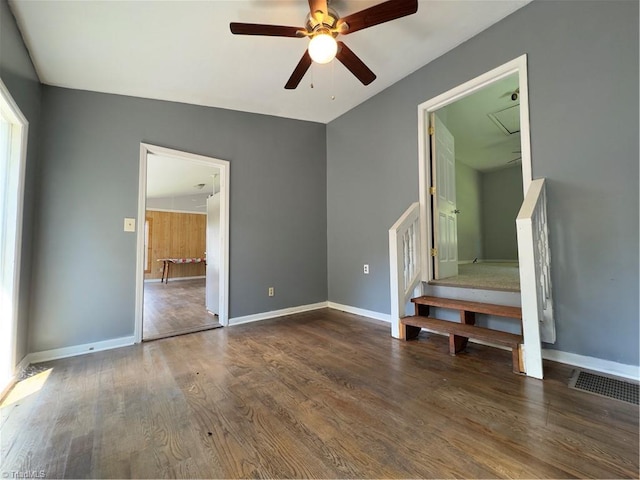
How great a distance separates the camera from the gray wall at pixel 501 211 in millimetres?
6309

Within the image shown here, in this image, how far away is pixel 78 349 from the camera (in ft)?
8.25

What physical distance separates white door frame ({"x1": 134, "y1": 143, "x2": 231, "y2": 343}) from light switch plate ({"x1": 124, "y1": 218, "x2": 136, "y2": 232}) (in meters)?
0.05

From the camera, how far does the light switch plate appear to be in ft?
9.10

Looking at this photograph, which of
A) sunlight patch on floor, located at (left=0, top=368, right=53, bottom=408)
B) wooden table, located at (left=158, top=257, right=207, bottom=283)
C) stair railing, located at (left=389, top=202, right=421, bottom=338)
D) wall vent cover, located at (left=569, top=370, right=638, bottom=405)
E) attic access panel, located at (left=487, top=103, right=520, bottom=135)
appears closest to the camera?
wall vent cover, located at (left=569, top=370, right=638, bottom=405)

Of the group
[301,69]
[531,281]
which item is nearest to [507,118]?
[531,281]

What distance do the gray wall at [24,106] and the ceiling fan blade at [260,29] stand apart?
1.44m

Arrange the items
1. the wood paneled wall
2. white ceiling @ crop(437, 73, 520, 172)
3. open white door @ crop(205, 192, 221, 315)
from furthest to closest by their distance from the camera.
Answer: the wood paneled wall → open white door @ crop(205, 192, 221, 315) → white ceiling @ crop(437, 73, 520, 172)

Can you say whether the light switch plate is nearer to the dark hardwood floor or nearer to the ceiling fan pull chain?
the dark hardwood floor

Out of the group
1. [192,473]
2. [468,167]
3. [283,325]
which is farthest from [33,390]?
[468,167]

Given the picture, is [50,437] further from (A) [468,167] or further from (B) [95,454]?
(A) [468,167]

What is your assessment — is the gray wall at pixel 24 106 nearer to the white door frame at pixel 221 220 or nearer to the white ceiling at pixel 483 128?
the white door frame at pixel 221 220

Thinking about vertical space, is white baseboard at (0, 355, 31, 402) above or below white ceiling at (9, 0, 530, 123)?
below

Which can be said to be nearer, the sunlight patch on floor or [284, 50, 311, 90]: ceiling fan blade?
the sunlight patch on floor

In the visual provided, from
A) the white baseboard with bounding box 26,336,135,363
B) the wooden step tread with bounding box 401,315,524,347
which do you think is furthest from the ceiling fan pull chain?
the white baseboard with bounding box 26,336,135,363
